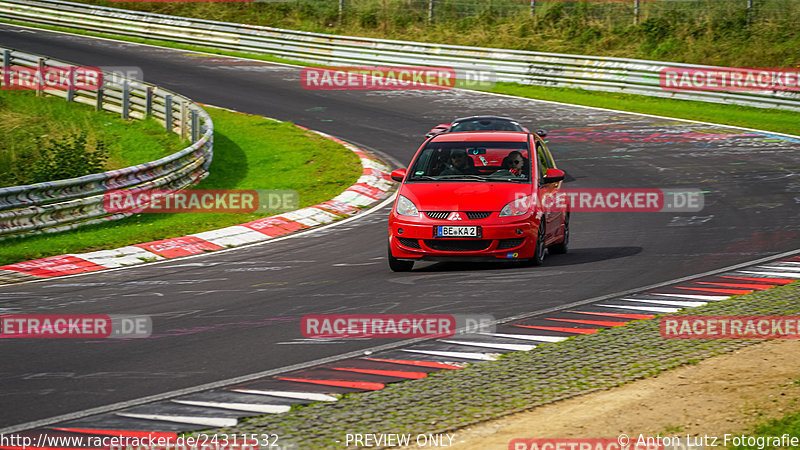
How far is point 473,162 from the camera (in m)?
12.0

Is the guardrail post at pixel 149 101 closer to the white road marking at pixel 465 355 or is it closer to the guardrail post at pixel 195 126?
the guardrail post at pixel 195 126

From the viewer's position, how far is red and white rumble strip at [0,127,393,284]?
41.1ft

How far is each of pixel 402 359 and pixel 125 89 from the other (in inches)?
752

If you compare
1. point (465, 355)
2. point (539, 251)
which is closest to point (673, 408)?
point (465, 355)

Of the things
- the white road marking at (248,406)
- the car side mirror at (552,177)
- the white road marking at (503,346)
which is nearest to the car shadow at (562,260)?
the car side mirror at (552,177)

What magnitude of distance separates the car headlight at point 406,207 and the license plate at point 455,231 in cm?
34

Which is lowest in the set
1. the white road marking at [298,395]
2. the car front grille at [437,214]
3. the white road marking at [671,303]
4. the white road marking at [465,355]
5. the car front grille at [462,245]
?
the white road marking at [671,303]

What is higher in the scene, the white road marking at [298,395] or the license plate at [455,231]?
the license plate at [455,231]

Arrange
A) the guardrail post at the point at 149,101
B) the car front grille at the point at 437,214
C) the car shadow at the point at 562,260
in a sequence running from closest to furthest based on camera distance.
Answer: the car front grille at the point at 437,214 < the car shadow at the point at 562,260 < the guardrail post at the point at 149,101

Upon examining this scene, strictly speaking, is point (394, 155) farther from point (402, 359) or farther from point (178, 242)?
point (402, 359)

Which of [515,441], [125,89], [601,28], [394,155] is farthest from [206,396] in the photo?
[601,28]

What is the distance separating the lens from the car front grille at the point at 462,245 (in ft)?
35.7

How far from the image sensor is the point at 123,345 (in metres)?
8.06

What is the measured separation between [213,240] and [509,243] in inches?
215
